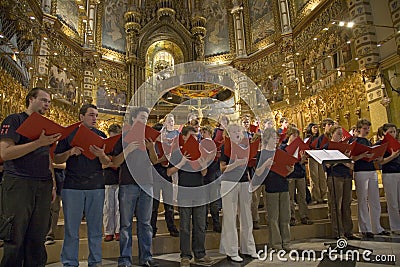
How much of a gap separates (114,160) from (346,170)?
3313 mm

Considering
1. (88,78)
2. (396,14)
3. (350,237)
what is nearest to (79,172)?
(350,237)

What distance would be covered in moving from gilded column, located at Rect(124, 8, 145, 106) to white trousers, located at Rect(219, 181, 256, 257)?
13.0 m

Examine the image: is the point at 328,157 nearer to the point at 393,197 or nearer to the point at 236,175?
the point at 236,175

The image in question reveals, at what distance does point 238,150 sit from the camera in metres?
3.46

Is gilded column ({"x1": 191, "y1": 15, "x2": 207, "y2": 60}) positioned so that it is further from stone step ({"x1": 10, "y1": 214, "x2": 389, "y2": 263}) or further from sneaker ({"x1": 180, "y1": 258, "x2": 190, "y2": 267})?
sneaker ({"x1": 180, "y1": 258, "x2": 190, "y2": 267})

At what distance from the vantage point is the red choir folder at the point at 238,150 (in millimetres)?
3465

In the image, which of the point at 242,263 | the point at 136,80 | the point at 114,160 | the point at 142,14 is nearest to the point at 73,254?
the point at 114,160

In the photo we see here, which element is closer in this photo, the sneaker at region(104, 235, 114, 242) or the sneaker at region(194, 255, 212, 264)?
the sneaker at region(194, 255, 212, 264)

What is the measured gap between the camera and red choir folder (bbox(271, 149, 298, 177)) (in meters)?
3.62

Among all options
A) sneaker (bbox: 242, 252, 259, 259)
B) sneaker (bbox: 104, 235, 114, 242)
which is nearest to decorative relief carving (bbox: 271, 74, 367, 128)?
sneaker (bbox: 242, 252, 259, 259)

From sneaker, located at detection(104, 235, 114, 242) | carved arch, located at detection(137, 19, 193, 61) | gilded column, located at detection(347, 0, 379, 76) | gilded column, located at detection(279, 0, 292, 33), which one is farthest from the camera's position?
carved arch, located at detection(137, 19, 193, 61)

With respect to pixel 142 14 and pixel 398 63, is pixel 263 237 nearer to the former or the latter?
pixel 398 63

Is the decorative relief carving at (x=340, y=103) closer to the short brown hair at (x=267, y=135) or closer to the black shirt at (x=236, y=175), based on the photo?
the short brown hair at (x=267, y=135)

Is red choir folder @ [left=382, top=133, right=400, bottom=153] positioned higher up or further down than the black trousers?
higher up
